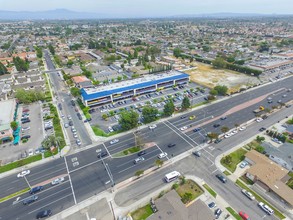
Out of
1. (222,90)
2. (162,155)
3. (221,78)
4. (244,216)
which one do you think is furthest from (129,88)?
(244,216)

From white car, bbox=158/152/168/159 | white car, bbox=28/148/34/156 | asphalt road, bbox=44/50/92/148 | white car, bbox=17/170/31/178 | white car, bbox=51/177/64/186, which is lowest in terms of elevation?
asphalt road, bbox=44/50/92/148

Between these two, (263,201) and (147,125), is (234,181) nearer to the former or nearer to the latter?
(263,201)

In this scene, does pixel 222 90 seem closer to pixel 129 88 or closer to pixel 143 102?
pixel 143 102

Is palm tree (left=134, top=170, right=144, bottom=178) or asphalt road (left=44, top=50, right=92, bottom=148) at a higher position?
palm tree (left=134, top=170, right=144, bottom=178)

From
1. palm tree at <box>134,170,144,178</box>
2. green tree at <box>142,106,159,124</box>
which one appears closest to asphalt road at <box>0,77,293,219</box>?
palm tree at <box>134,170,144,178</box>

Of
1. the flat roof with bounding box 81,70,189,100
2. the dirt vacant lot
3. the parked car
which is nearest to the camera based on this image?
the parked car

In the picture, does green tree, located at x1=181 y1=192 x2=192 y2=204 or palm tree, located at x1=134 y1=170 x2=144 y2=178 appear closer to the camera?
green tree, located at x1=181 y1=192 x2=192 y2=204

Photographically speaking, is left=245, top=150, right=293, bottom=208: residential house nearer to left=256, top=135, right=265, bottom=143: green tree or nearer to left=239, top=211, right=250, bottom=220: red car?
left=256, top=135, right=265, bottom=143: green tree

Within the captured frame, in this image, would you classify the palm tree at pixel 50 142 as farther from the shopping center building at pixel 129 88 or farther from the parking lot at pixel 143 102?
the shopping center building at pixel 129 88
